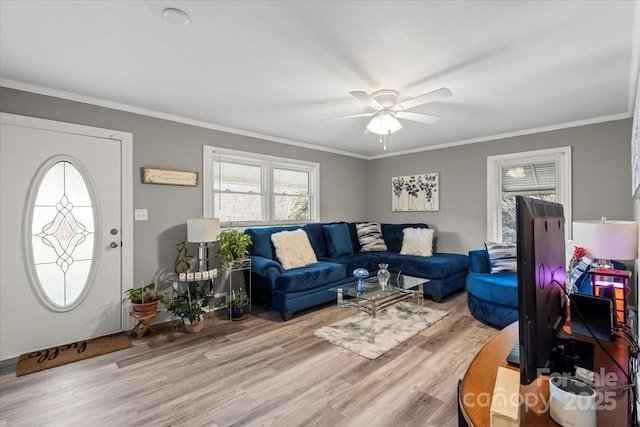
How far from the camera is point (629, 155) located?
11.6 feet

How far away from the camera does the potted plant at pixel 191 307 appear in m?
3.19

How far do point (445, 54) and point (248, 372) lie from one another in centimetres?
280

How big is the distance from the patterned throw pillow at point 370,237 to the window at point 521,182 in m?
1.67

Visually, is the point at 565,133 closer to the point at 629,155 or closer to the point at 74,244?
the point at 629,155

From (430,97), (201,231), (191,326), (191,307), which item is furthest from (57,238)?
(430,97)

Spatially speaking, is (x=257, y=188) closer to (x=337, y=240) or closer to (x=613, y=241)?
(x=337, y=240)

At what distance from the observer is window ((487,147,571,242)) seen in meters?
3.97

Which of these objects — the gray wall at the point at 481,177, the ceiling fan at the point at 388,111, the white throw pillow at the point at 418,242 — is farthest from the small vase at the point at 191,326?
the gray wall at the point at 481,177

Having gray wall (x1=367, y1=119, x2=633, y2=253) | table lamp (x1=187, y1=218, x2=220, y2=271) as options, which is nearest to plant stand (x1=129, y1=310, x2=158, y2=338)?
table lamp (x1=187, y1=218, x2=220, y2=271)

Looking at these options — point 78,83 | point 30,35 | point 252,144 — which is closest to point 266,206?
point 252,144

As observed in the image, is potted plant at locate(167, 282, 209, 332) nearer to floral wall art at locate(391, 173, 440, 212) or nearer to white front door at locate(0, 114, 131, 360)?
white front door at locate(0, 114, 131, 360)

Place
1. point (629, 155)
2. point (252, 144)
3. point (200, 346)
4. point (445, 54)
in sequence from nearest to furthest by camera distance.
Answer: point (445, 54) → point (200, 346) → point (629, 155) → point (252, 144)

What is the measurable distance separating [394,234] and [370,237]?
1.38ft

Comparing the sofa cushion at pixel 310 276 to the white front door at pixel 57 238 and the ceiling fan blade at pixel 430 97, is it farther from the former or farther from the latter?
the ceiling fan blade at pixel 430 97
